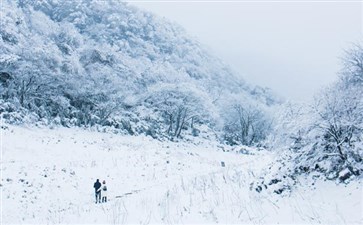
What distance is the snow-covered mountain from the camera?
1272 inches

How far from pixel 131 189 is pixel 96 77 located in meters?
24.9

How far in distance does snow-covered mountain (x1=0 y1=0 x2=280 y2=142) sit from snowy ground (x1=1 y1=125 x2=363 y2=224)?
202 inches

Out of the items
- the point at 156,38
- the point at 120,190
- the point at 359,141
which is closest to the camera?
the point at 359,141

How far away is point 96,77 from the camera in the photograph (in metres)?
40.5

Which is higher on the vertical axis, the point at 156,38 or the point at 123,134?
the point at 156,38

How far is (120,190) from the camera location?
18.1 m

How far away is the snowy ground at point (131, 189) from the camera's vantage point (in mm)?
9391

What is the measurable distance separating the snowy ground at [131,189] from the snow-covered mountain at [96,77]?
5.12 metres

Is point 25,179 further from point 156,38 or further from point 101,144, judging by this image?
point 156,38

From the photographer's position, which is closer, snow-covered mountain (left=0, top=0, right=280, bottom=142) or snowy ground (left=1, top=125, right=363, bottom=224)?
snowy ground (left=1, top=125, right=363, bottom=224)

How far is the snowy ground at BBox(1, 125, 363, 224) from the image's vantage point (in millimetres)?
9391

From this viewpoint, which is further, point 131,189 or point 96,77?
point 96,77

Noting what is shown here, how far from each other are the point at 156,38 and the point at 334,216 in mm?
80076

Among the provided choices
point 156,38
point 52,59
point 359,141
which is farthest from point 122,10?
point 359,141
